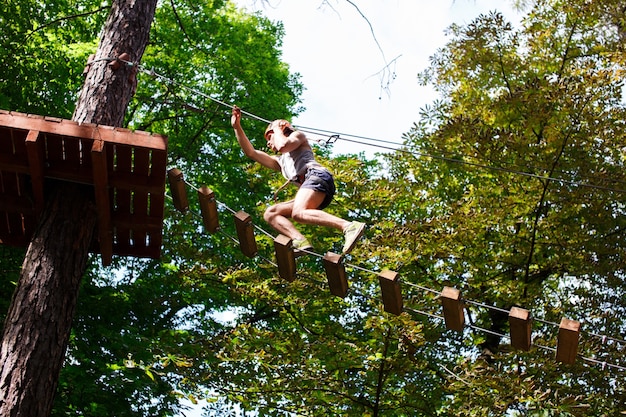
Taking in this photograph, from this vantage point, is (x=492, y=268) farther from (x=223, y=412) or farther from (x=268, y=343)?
(x=223, y=412)

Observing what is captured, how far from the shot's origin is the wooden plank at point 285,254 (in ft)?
15.2

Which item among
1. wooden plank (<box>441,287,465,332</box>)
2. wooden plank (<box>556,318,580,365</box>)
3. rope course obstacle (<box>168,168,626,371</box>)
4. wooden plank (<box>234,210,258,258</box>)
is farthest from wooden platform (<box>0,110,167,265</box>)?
wooden plank (<box>556,318,580,365</box>)

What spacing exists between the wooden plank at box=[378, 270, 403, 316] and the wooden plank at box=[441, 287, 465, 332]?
0.27 m

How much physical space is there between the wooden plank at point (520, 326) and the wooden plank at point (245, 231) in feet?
5.51

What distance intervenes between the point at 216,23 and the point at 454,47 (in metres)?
5.22

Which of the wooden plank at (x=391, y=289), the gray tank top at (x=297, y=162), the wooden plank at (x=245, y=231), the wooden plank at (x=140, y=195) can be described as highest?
the gray tank top at (x=297, y=162)

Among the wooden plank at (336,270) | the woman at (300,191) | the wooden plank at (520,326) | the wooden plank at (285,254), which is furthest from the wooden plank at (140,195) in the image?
the wooden plank at (520,326)

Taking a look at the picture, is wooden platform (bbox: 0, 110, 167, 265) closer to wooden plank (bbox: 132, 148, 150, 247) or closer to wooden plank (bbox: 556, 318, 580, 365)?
wooden plank (bbox: 132, 148, 150, 247)

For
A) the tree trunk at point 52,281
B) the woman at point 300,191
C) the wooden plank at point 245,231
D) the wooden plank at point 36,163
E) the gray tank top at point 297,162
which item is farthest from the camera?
the gray tank top at point 297,162

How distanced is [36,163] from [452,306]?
260cm

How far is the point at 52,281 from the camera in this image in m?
4.48

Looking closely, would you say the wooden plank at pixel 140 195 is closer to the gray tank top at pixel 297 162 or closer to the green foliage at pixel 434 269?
the gray tank top at pixel 297 162

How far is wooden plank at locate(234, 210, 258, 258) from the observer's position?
489 cm

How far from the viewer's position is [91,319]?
11039mm
